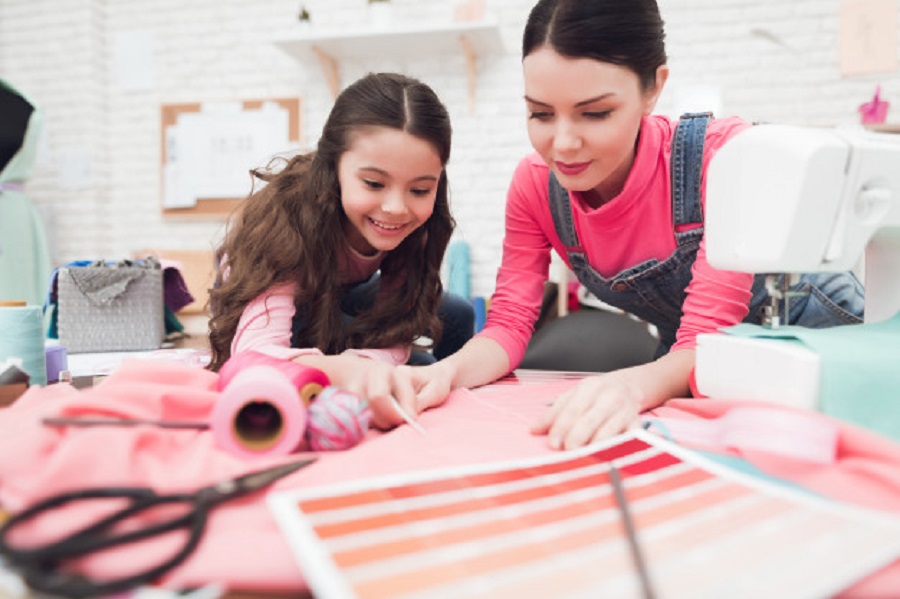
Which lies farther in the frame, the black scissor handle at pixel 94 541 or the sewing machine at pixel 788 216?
the sewing machine at pixel 788 216

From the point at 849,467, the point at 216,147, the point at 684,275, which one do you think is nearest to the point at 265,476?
the point at 849,467

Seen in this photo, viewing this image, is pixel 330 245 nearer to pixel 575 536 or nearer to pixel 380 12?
pixel 575 536

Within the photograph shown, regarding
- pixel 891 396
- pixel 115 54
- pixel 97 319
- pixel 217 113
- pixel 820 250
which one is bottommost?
pixel 97 319

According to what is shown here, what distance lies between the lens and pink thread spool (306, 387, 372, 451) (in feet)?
1.94

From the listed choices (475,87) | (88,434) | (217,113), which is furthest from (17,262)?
(88,434)

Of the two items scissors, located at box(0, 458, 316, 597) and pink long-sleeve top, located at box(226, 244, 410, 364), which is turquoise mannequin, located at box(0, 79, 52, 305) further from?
scissors, located at box(0, 458, 316, 597)

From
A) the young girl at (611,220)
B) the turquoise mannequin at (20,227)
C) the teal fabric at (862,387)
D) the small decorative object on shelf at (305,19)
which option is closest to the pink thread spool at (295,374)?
the young girl at (611,220)

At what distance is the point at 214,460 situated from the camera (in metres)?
0.52

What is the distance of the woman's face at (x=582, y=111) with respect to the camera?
0.86 metres

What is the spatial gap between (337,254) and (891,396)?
2.89ft

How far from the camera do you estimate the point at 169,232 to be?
10.5ft

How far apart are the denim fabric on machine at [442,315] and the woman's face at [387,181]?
256mm

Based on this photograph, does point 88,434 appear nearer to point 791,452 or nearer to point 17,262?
point 791,452

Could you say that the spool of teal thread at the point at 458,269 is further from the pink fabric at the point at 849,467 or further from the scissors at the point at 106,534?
the scissors at the point at 106,534
